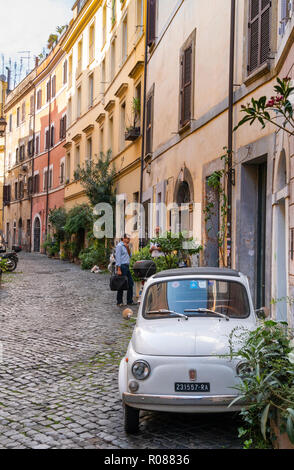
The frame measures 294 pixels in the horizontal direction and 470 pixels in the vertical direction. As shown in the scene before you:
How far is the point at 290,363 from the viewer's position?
4223mm

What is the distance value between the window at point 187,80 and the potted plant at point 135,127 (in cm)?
529

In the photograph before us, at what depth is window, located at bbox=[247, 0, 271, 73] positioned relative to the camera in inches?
413

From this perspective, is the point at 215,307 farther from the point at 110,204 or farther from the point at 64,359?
the point at 110,204

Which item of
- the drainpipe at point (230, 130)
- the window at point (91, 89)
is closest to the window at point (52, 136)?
the window at point (91, 89)

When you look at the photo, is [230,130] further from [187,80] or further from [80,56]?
[80,56]

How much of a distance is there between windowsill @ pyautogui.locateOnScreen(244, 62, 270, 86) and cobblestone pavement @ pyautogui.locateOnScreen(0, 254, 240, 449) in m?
4.95

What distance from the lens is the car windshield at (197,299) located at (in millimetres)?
6074

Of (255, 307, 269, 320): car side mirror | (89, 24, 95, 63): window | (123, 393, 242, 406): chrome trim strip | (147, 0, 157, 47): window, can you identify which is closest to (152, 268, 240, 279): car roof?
(255, 307, 269, 320): car side mirror

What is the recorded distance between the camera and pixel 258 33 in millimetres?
10828

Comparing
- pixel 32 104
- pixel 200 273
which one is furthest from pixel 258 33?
pixel 32 104

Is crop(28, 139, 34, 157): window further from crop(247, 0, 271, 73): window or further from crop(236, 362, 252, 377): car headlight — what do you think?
crop(236, 362, 252, 377): car headlight

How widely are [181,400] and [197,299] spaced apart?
1.38 m

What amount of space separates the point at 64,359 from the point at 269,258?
12.9 feet

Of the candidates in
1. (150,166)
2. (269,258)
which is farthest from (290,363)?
(150,166)
